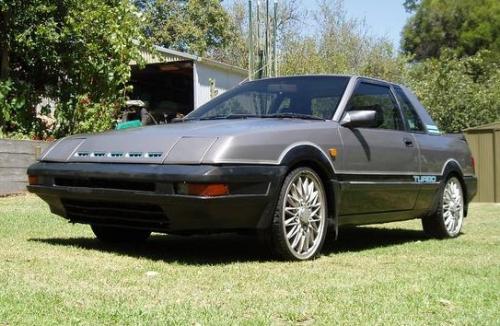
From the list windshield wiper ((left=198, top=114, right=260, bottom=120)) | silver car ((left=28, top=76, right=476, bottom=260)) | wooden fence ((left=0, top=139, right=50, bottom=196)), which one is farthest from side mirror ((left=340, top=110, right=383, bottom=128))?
wooden fence ((left=0, top=139, right=50, bottom=196))

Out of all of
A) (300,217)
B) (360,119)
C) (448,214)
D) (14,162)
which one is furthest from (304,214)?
(14,162)

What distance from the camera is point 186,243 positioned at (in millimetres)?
6398

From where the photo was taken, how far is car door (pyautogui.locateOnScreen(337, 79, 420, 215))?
5.83m

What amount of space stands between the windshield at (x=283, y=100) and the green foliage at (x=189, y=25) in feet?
98.8

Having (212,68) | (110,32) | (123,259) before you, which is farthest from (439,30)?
(123,259)

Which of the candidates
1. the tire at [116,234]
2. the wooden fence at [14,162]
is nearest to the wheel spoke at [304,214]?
the tire at [116,234]

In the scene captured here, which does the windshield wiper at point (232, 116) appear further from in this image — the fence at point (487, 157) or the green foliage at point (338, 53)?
the green foliage at point (338, 53)

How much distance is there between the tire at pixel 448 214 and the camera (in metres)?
7.29

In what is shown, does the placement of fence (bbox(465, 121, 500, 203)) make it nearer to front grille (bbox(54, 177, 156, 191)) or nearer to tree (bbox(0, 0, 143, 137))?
tree (bbox(0, 0, 143, 137))

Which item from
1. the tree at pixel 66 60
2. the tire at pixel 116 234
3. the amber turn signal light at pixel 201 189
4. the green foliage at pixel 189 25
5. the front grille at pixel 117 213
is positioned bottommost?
the tire at pixel 116 234

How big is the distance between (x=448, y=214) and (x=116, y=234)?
345 cm

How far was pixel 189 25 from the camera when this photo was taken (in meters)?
36.6

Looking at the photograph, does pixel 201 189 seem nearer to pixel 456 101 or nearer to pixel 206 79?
pixel 206 79

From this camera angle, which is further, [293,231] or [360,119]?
[360,119]
